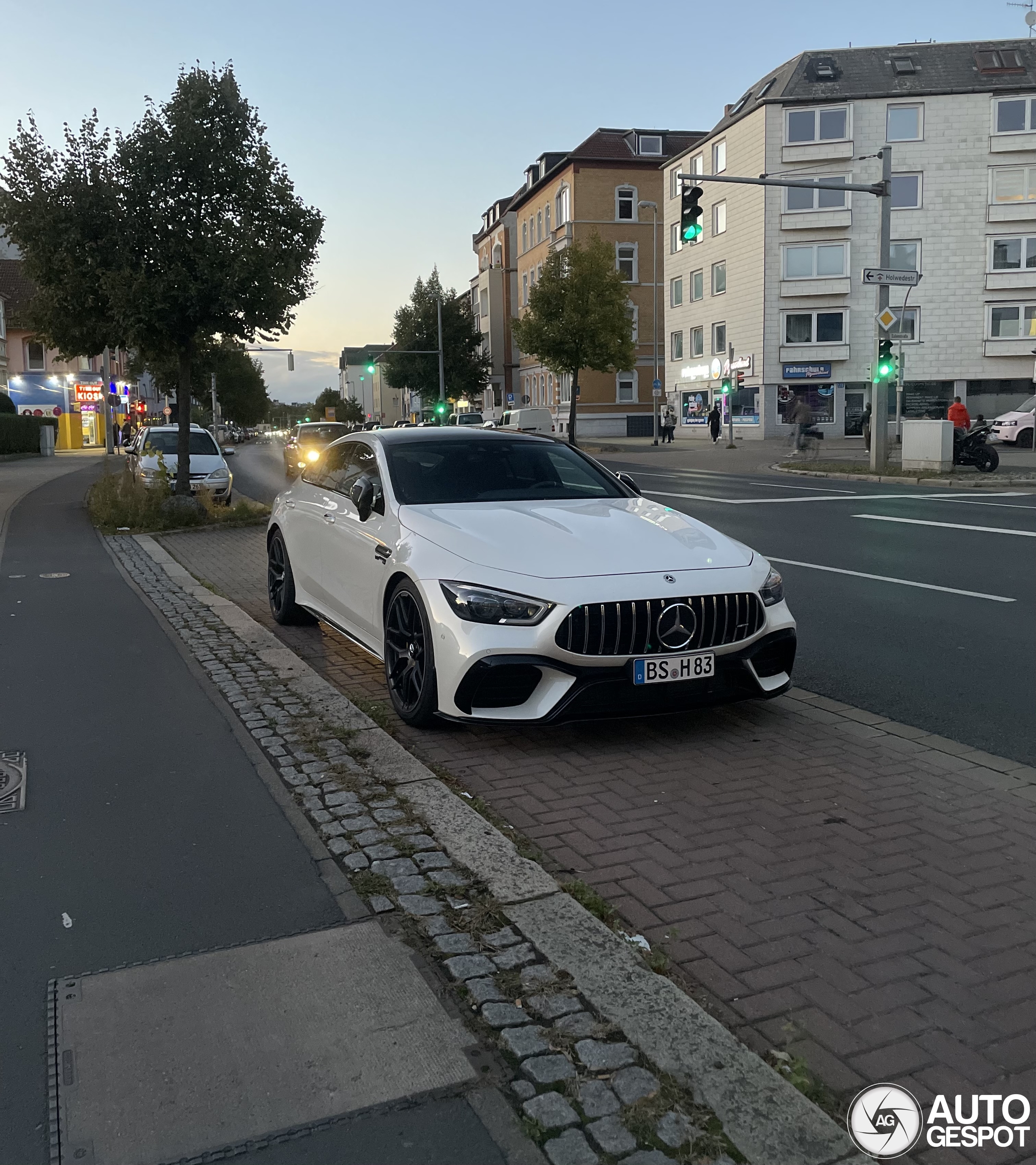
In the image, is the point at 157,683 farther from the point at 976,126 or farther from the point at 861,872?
the point at 976,126

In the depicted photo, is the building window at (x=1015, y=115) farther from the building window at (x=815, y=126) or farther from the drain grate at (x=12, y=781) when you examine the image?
the drain grate at (x=12, y=781)

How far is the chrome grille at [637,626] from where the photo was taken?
513 cm

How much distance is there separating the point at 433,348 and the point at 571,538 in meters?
77.5

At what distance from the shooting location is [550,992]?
3.08 meters

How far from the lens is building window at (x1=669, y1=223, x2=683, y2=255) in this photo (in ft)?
184

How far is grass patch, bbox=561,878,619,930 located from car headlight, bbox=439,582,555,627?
160cm

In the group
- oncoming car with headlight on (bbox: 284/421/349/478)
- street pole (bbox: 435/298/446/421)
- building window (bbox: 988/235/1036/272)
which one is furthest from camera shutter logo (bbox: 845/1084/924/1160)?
street pole (bbox: 435/298/446/421)

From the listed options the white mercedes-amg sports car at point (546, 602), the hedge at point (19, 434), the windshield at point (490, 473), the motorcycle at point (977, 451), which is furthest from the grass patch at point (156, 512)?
Result: the hedge at point (19, 434)

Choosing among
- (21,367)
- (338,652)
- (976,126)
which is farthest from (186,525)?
(21,367)

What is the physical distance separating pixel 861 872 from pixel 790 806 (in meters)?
0.68

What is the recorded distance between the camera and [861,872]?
12.9 feet

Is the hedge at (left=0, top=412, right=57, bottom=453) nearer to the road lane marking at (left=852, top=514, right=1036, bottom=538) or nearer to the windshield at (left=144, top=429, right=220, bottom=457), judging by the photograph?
the windshield at (left=144, top=429, right=220, bottom=457)

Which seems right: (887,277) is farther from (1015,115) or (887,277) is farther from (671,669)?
(1015,115)

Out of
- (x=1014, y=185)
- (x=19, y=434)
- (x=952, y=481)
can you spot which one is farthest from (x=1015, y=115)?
(x=19, y=434)
